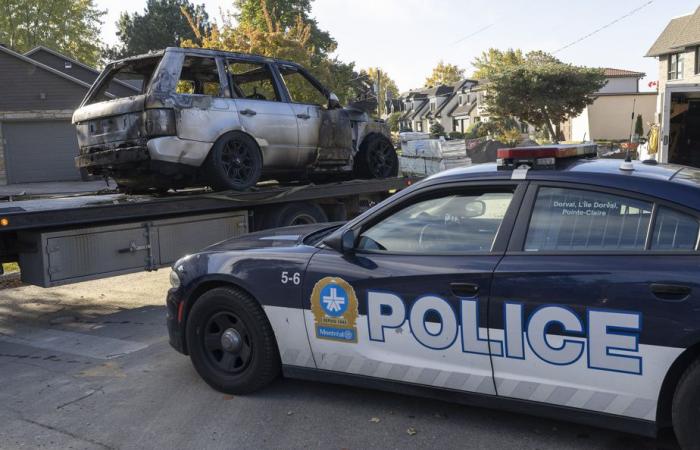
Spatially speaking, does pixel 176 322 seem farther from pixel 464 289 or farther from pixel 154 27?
pixel 154 27

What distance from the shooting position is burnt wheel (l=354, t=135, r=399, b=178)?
9375 millimetres

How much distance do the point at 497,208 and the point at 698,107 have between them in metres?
11.6

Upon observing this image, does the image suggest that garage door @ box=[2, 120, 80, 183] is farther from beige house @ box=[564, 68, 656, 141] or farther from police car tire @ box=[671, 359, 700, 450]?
beige house @ box=[564, 68, 656, 141]

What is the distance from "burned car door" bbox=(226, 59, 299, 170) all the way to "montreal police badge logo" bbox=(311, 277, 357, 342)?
3760mm

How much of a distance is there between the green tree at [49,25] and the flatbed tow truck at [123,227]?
48.0 metres

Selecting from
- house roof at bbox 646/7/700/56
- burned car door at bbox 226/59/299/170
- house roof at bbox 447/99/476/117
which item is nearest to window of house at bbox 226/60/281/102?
burned car door at bbox 226/59/299/170

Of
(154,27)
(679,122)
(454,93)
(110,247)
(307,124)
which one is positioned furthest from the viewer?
(454,93)

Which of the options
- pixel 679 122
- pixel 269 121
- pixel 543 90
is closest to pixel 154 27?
pixel 543 90

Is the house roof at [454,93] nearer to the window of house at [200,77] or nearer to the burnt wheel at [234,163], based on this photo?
the window of house at [200,77]

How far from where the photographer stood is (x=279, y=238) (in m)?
4.51

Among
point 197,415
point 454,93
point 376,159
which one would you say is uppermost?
point 454,93

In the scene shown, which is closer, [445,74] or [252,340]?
[252,340]

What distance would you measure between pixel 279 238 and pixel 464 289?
152cm

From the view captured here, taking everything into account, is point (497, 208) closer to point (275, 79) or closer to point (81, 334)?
point (81, 334)
